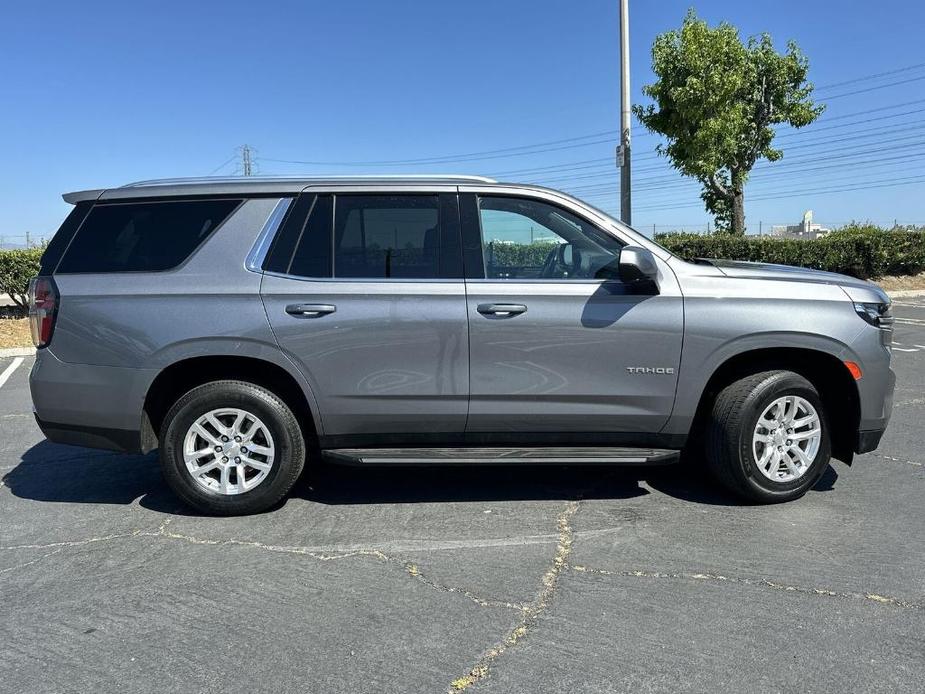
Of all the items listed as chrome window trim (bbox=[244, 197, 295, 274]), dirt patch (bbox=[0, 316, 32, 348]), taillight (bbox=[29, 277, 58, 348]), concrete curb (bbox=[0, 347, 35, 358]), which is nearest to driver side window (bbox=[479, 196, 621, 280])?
chrome window trim (bbox=[244, 197, 295, 274])

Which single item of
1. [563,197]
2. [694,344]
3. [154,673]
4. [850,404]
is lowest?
[154,673]

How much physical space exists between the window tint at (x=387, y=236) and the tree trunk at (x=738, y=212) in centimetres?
1783

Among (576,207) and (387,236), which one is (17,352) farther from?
(576,207)

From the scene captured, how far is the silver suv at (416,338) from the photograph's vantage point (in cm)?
409

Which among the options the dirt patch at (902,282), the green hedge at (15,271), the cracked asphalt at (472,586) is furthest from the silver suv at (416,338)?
the dirt patch at (902,282)

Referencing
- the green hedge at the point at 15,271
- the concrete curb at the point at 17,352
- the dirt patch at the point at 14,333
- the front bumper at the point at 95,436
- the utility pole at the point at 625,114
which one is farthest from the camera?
the green hedge at the point at 15,271

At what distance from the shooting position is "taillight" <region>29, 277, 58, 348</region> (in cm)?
412

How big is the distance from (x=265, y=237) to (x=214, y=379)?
2.86ft

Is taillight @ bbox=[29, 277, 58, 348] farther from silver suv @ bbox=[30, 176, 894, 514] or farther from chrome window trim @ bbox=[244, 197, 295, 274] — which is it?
chrome window trim @ bbox=[244, 197, 295, 274]

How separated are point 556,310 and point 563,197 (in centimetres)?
70

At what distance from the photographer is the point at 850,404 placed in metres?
4.27

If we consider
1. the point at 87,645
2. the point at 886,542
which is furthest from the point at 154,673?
the point at 886,542

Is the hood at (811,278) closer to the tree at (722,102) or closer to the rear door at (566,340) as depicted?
the rear door at (566,340)

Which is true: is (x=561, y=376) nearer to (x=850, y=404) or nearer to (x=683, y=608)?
(x=683, y=608)
